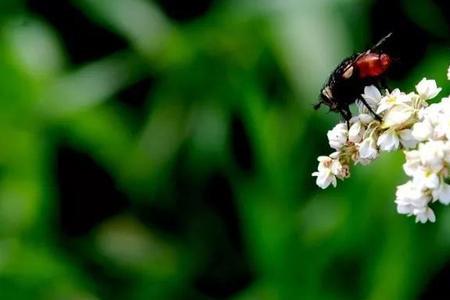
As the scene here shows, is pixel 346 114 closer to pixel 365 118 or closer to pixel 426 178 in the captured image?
pixel 365 118

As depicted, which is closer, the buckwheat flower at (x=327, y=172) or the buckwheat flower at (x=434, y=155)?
the buckwheat flower at (x=434, y=155)

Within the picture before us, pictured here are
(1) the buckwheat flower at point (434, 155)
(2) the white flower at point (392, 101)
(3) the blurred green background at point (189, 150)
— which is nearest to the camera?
(1) the buckwheat flower at point (434, 155)

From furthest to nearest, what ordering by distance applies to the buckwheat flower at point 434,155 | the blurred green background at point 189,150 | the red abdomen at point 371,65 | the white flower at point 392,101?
the blurred green background at point 189,150
the red abdomen at point 371,65
the white flower at point 392,101
the buckwheat flower at point 434,155

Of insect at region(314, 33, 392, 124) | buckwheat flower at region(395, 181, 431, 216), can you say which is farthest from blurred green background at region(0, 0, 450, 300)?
buckwheat flower at region(395, 181, 431, 216)

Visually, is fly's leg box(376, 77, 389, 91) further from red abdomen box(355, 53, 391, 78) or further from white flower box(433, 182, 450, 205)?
white flower box(433, 182, 450, 205)

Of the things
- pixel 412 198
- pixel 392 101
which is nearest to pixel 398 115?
pixel 392 101

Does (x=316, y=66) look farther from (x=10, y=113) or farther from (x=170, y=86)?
(x=10, y=113)

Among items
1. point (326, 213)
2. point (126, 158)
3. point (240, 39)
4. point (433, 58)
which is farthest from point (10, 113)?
point (433, 58)

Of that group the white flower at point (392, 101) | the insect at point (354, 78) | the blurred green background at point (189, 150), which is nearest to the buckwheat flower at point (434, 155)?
the white flower at point (392, 101)

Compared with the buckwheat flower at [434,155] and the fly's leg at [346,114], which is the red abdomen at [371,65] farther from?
the buckwheat flower at [434,155]

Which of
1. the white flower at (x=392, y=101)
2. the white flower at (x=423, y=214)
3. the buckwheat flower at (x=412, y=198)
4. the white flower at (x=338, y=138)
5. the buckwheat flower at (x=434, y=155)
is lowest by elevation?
the white flower at (x=423, y=214)
